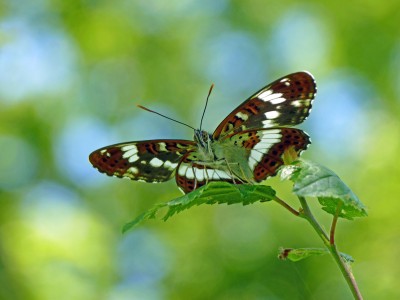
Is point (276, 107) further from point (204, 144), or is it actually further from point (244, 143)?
point (204, 144)

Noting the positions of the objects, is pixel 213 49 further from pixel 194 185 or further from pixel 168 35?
pixel 194 185

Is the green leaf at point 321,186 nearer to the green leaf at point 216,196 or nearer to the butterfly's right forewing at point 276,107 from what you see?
the green leaf at point 216,196

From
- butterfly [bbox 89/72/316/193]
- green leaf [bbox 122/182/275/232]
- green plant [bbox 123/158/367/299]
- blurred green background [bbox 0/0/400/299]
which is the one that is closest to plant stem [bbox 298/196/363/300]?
green plant [bbox 123/158/367/299]

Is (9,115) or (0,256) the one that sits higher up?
(9,115)

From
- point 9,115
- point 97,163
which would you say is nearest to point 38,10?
point 9,115

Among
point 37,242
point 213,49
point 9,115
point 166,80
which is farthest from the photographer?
point 213,49

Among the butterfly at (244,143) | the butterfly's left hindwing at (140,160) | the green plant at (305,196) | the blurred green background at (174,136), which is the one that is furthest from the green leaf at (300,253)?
the blurred green background at (174,136)
